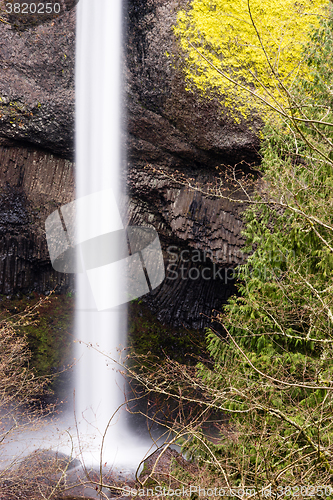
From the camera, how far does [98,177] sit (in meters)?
9.70

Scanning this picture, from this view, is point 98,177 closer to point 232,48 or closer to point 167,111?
point 167,111

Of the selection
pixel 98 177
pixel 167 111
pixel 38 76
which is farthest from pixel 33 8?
pixel 98 177

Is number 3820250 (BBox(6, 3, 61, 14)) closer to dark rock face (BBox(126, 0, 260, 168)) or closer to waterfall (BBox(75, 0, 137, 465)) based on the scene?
waterfall (BBox(75, 0, 137, 465))

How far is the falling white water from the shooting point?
364 inches

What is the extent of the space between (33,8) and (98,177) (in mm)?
4466

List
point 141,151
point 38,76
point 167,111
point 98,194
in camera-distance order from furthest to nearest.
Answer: point 98,194 → point 141,151 → point 38,76 → point 167,111

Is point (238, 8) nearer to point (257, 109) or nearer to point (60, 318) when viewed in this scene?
point (257, 109)

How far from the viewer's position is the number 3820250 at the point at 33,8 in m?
9.23

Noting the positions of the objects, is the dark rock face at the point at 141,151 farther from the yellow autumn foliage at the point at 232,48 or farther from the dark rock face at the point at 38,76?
the yellow autumn foliage at the point at 232,48

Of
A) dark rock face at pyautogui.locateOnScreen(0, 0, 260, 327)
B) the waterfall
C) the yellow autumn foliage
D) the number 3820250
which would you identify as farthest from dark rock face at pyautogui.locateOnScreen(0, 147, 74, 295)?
the yellow autumn foliage

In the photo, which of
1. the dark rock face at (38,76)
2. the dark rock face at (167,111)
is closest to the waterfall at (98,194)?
the dark rock face at (38,76)

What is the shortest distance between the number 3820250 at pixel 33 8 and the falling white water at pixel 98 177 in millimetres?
666

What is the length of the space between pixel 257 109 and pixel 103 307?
616 cm

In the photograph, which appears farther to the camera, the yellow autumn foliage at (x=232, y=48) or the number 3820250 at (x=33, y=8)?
the number 3820250 at (x=33, y=8)
